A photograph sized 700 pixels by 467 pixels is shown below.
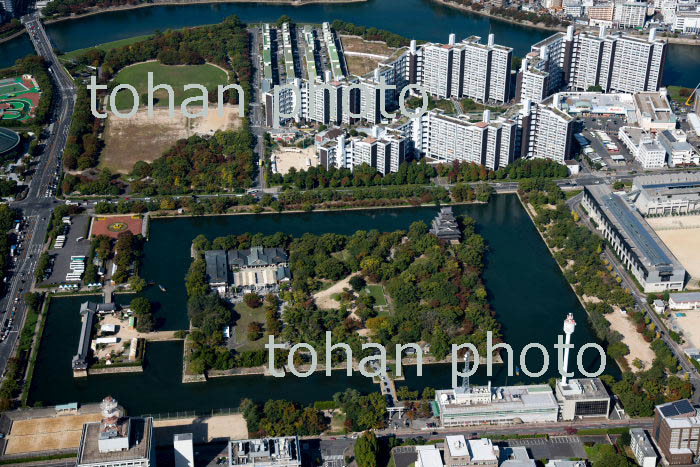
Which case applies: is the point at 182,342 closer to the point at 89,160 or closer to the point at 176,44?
the point at 89,160

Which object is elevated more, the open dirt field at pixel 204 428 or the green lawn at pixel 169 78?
the green lawn at pixel 169 78

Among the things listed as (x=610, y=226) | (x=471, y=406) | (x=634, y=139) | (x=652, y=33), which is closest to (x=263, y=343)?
(x=471, y=406)

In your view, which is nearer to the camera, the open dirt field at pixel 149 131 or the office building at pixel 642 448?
the office building at pixel 642 448

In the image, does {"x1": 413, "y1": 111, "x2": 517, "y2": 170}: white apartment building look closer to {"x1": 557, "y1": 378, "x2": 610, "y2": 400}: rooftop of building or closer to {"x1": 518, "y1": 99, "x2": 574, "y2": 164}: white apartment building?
{"x1": 518, "y1": 99, "x2": 574, "y2": 164}: white apartment building

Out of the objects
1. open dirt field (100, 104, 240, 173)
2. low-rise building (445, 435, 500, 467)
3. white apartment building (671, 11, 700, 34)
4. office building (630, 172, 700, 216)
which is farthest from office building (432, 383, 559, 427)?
white apartment building (671, 11, 700, 34)

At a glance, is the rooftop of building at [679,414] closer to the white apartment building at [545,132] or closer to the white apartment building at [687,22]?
the white apartment building at [545,132]

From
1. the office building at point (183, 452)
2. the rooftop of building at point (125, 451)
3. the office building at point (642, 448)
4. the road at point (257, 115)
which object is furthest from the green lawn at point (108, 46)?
the office building at point (642, 448)

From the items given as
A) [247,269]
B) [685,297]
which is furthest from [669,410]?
[247,269]
